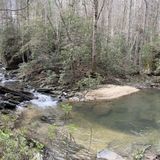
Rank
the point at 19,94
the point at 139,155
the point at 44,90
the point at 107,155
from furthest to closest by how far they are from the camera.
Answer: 1. the point at 44,90
2. the point at 19,94
3. the point at 107,155
4. the point at 139,155

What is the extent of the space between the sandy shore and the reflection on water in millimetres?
539

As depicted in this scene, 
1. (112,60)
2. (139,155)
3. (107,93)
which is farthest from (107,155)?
(112,60)

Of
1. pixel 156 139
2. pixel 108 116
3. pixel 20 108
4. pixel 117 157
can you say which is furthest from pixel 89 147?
pixel 20 108

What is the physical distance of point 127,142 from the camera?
8336mm

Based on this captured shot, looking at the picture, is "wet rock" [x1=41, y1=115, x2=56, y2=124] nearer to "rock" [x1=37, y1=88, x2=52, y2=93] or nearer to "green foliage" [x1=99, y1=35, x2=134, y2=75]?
"rock" [x1=37, y1=88, x2=52, y2=93]

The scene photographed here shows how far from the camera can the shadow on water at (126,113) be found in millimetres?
9906

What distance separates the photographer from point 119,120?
10.5 metres

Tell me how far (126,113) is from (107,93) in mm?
2735

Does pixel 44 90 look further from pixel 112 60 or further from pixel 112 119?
pixel 112 119

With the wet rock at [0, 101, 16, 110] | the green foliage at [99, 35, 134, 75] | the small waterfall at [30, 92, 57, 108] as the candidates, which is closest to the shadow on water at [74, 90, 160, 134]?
the small waterfall at [30, 92, 57, 108]

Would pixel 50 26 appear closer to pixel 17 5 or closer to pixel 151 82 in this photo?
pixel 151 82

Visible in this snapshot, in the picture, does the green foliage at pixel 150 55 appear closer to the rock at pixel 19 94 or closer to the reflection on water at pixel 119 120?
the reflection on water at pixel 119 120

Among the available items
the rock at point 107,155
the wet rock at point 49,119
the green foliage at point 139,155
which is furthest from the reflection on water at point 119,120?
the green foliage at point 139,155

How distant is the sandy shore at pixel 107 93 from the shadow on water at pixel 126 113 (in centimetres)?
46
